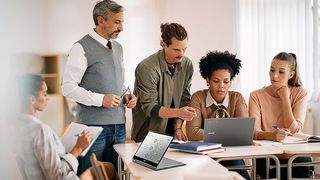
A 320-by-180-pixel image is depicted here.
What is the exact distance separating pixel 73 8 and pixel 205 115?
102 cm

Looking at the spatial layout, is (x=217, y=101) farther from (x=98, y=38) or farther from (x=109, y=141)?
(x=98, y=38)

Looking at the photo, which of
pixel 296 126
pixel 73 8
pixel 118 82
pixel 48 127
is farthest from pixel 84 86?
pixel 296 126

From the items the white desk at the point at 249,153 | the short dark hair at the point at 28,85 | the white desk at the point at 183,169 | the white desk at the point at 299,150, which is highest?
the short dark hair at the point at 28,85

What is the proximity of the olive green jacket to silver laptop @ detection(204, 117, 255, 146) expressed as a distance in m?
0.38

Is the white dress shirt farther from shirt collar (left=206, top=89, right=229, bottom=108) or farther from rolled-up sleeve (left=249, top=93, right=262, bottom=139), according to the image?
rolled-up sleeve (left=249, top=93, right=262, bottom=139)

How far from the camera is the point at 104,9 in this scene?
6.77 feet

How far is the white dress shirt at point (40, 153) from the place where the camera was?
3.84ft

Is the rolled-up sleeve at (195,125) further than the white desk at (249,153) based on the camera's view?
Yes

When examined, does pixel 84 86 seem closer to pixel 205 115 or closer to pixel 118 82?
pixel 118 82

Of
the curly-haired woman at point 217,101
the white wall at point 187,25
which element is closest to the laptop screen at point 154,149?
the curly-haired woman at point 217,101

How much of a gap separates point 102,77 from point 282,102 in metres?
1.10

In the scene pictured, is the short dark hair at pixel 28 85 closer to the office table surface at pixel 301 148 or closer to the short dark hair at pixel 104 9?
the short dark hair at pixel 104 9

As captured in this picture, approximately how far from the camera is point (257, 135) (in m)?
2.45

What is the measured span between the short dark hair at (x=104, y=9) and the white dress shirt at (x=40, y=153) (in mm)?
893
